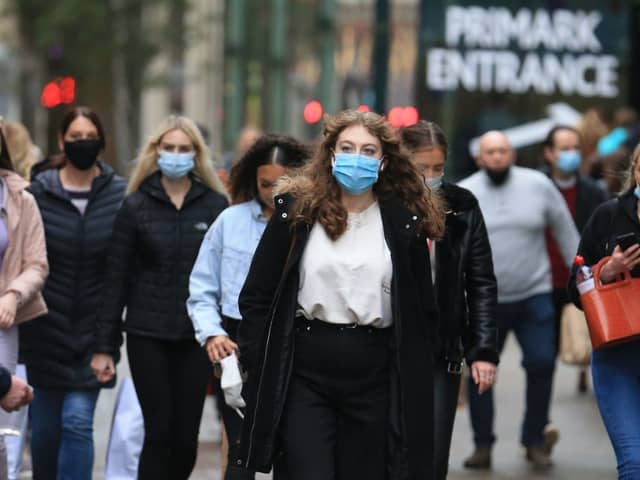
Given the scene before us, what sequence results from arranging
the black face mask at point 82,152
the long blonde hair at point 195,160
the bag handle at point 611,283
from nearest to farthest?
the bag handle at point 611,283 < the long blonde hair at point 195,160 < the black face mask at point 82,152

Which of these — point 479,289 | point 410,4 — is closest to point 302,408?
point 479,289

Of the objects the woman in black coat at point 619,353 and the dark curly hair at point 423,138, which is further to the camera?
the dark curly hair at point 423,138

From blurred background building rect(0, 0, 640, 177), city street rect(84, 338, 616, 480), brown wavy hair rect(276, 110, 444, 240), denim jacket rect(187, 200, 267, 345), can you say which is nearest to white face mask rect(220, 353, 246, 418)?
denim jacket rect(187, 200, 267, 345)

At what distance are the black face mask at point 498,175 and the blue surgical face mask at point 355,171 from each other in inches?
152

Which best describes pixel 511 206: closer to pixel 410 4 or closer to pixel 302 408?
pixel 302 408

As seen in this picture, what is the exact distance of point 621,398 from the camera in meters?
6.77

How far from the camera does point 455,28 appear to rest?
19.8m

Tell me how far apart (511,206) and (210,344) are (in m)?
3.14

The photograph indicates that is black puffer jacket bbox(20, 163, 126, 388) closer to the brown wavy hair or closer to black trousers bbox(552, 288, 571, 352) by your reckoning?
the brown wavy hair

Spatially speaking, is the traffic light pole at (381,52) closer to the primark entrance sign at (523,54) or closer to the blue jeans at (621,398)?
the primark entrance sign at (523,54)

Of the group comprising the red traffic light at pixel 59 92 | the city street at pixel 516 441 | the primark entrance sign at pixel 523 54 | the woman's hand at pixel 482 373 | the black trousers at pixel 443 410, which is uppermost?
the primark entrance sign at pixel 523 54

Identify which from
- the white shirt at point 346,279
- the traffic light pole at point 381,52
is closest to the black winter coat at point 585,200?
the white shirt at point 346,279

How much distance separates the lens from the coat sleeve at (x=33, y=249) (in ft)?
24.4

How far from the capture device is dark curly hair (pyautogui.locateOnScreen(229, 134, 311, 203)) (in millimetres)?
7695
